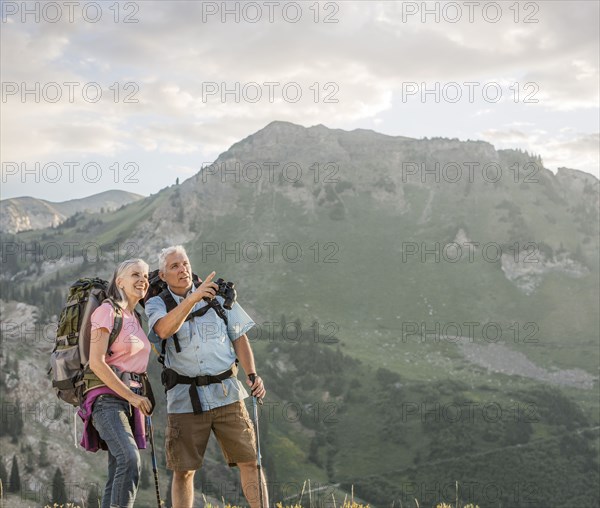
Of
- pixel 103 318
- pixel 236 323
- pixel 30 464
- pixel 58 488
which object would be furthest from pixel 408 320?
pixel 103 318

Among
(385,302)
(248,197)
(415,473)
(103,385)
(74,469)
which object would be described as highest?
(248,197)

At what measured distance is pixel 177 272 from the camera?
301 inches

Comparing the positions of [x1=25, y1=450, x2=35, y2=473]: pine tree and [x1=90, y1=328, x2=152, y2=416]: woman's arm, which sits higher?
Answer: [x1=90, y1=328, x2=152, y2=416]: woman's arm

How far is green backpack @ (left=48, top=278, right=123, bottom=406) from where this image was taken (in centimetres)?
693

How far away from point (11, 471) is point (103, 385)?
61611mm

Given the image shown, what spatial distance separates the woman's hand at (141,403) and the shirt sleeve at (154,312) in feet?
2.79

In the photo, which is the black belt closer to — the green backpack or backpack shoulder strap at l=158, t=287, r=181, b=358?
backpack shoulder strap at l=158, t=287, r=181, b=358

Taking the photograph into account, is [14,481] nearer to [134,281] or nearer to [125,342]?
[125,342]

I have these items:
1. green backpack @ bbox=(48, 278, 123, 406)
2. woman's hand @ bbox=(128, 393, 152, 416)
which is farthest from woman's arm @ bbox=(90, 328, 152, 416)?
green backpack @ bbox=(48, 278, 123, 406)

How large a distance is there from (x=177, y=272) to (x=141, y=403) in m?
1.62

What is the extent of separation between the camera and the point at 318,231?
183 metres

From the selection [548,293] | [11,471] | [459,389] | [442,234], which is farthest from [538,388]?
[11,471]

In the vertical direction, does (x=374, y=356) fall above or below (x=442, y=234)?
below

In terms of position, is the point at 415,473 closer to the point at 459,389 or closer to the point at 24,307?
the point at 459,389
